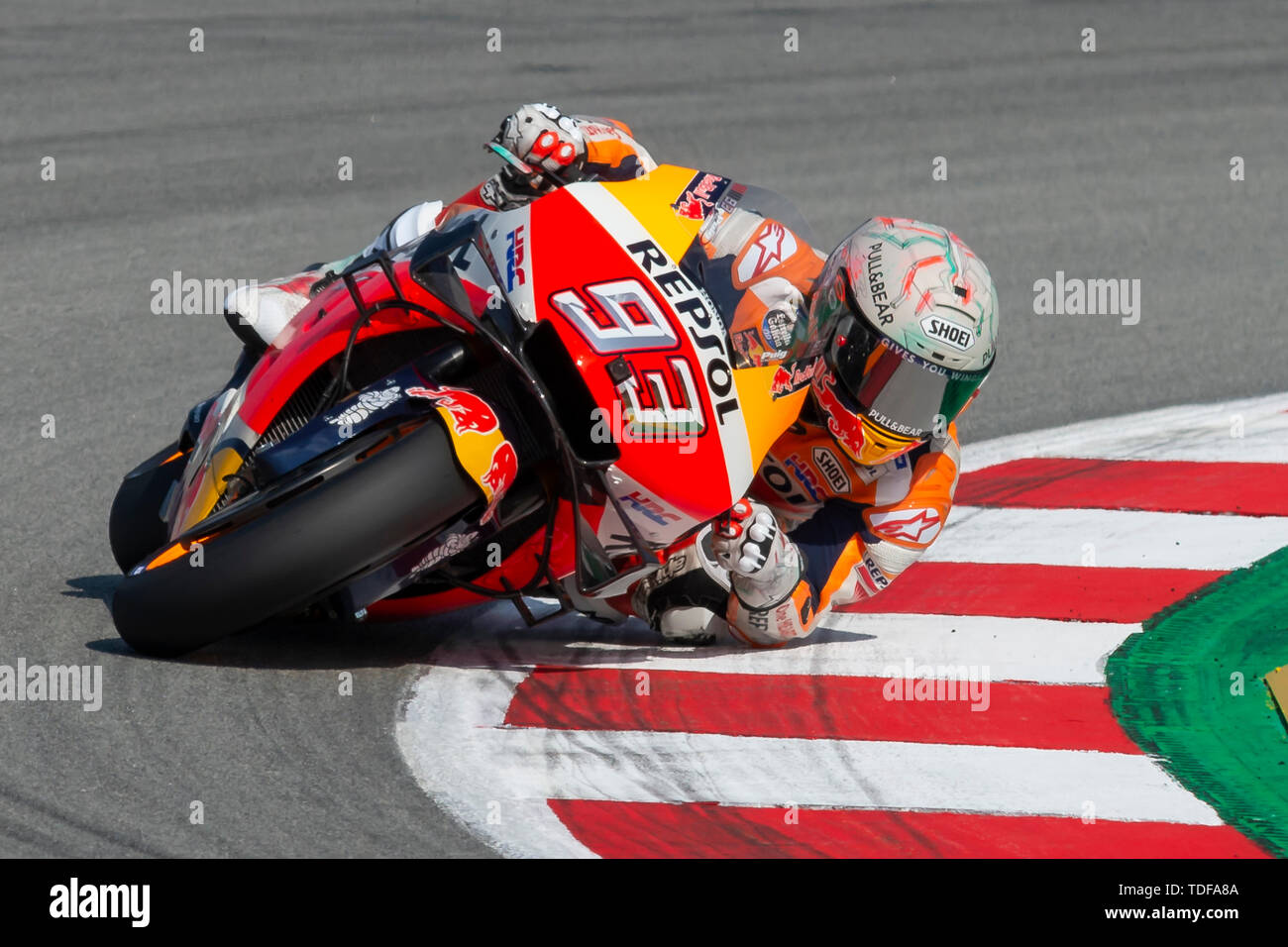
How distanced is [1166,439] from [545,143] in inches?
134

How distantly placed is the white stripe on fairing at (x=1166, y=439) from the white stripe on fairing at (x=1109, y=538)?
576mm

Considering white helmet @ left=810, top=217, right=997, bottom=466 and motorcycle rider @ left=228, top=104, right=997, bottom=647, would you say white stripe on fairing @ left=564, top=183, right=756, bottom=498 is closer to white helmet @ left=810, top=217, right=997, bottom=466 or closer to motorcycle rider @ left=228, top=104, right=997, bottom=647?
motorcycle rider @ left=228, top=104, right=997, bottom=647

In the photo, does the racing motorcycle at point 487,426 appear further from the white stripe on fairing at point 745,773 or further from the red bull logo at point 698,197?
the white stripe on fairing at point 745,773

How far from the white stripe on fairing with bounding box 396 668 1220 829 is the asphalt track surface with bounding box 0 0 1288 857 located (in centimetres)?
16

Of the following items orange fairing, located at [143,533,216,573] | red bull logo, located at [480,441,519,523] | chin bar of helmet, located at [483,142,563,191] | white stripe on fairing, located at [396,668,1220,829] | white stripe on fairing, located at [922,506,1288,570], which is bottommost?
white stripe on fairing, located at [396,668,1220,829]

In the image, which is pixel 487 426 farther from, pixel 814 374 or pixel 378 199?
pixel 378 199

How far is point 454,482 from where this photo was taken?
475 centimetres

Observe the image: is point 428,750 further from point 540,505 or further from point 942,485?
point 942,485

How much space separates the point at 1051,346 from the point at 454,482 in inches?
188

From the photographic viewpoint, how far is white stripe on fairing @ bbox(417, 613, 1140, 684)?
5750 millimetres

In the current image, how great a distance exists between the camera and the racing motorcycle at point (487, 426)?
4734 mm

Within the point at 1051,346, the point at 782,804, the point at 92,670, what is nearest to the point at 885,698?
the point at 782,804

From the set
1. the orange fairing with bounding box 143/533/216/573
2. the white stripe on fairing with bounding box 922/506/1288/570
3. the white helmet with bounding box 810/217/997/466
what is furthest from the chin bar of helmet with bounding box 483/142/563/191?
the white stripe on fairing with bounding box 922/506/1288/570

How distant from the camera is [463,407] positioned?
4844 millimetres
